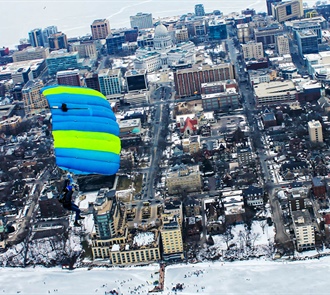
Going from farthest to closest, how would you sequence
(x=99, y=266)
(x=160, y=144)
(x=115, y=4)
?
(x=115, y=4)
(x=160, y=144)
(x=99, y=266)

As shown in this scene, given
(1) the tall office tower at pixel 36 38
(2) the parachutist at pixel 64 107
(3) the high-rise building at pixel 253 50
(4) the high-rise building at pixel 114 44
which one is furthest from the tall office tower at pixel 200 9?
(2) the parachutist at pixel 64 107

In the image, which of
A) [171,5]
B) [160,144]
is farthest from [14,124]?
[171,5]

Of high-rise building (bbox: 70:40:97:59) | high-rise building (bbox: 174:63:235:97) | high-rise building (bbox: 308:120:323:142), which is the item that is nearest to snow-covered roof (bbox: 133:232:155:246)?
high-rise building (bbox: 308:120:323:142)

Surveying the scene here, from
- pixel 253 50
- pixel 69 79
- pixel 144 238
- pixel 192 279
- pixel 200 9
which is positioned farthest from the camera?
pixel 200 9

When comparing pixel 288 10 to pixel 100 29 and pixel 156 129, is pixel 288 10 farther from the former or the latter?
pixel 156 129

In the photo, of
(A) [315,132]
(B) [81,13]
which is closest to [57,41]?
(B) [81,13]

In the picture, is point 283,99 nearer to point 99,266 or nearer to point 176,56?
point 176,56
